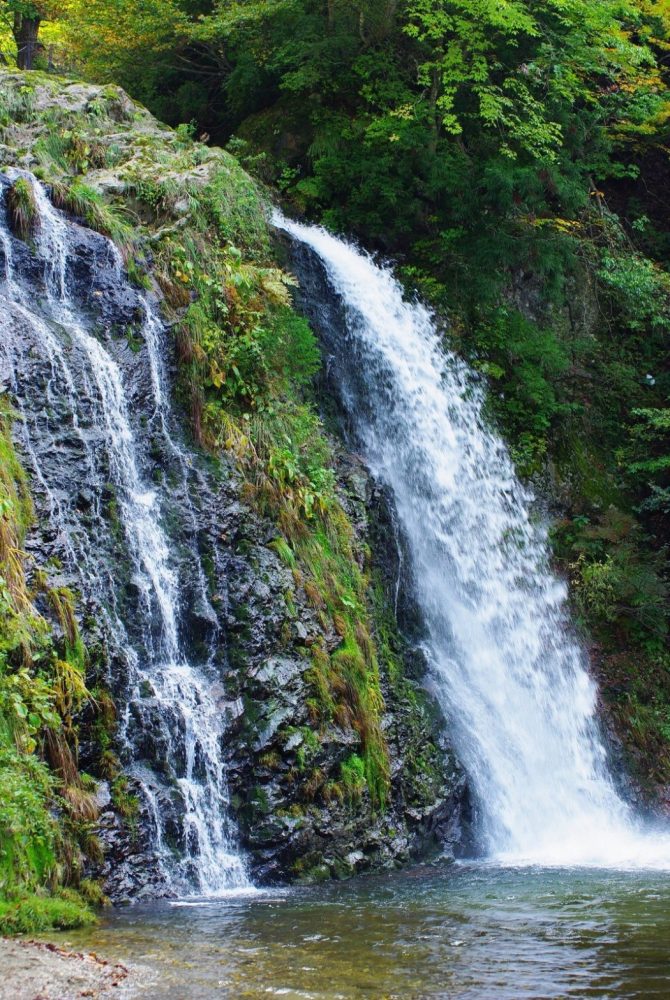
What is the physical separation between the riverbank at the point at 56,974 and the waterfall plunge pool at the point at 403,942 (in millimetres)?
115

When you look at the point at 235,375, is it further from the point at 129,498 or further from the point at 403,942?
the point at 403,942

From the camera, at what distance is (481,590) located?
12.1 metres

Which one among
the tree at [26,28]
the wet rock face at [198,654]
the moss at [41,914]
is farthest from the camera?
the tree at [26,28]

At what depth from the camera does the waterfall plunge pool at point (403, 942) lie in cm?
462

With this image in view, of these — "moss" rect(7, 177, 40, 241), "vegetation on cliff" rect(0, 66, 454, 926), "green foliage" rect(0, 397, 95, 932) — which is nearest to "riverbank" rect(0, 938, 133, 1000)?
"green foliage" rect(0, 397, 95, 932)

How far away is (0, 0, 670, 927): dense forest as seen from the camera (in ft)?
38.8

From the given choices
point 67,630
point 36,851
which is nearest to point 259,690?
point 67,630

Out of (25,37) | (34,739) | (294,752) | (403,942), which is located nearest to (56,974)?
(403,942)

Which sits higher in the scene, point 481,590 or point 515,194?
point 515,194

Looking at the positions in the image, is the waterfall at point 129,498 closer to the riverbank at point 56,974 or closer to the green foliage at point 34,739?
the green foliage at point 34,739

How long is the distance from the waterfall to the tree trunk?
901 centimetres

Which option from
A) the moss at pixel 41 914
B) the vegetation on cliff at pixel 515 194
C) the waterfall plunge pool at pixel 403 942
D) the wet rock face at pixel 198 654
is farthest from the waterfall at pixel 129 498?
the vegetation on cliff at pixel 515 194

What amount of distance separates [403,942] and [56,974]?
2.02 meters

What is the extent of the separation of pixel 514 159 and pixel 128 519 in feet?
31.0
